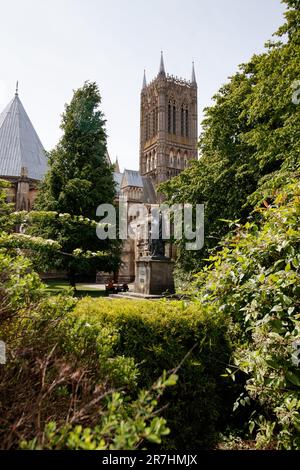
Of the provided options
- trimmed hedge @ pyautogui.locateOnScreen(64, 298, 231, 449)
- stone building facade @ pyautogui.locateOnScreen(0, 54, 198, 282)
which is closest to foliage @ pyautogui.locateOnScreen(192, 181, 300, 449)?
trimmed hedge @ pyautogui.locateOnScreen(64, 298, 231, 449)

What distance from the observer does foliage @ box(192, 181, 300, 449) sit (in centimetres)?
312

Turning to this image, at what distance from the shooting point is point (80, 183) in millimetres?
20578

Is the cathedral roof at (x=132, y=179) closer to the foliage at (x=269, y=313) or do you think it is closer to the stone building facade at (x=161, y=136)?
the stone building facade at (x=161, y=136)

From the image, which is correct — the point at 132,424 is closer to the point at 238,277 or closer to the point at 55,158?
the point at 238,277

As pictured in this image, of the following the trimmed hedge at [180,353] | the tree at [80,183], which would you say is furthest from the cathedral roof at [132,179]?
the trimmed hedge at [180,353]

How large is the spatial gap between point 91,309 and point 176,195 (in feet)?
44.7

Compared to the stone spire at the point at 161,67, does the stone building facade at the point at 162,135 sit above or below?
below

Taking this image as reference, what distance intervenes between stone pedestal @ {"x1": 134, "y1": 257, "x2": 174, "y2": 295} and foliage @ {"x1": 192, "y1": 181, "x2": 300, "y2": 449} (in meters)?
8.05

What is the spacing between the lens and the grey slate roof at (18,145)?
3541 centimetres

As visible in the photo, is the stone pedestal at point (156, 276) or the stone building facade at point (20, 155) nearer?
the stone pedestal at point (156, 276)

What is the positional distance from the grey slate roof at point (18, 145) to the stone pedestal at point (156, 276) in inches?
1035

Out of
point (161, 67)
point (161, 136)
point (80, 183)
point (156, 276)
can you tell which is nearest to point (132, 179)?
point (161, 136)

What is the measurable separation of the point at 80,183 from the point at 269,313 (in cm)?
1835

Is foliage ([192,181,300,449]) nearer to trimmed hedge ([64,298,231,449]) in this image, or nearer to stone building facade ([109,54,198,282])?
trimmed hedge ([64,298,231,449])
